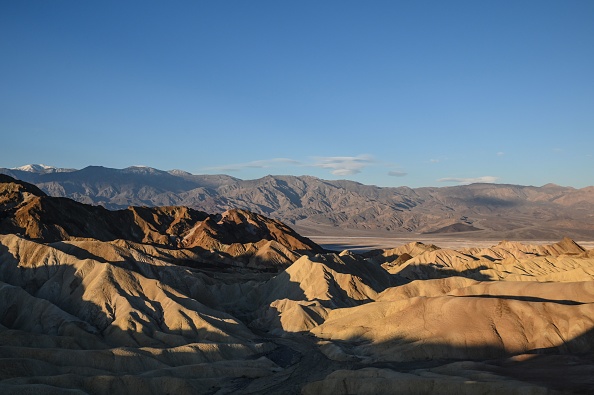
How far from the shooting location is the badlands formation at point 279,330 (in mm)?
43094

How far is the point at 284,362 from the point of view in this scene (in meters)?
55.2

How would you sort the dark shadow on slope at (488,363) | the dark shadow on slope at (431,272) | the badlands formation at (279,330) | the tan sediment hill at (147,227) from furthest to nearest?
the dark shadow on slope at (431,272) → the tan sediment hill at (147,227) → the badlands formation at (279,330) → the dark shadow on slope at (488,363)

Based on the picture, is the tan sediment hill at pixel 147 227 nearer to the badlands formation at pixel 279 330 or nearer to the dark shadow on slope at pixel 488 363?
the badlands formation at pixel 279 330

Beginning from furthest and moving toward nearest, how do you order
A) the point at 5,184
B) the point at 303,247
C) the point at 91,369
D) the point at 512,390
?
the point at 303,247 → the point at 5,184 → the point at 91,369 → the point at 512,390

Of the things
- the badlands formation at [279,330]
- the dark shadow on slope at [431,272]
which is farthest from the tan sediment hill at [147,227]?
the badlands formation at [279,330]

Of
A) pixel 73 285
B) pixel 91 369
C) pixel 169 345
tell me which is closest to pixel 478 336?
pixel 169 345

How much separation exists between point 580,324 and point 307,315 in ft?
106

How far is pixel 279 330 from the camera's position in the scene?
6931cm

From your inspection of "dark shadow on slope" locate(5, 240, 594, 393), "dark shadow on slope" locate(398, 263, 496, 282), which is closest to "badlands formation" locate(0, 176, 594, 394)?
"dark shadow on slope" locate(5, 240, 594, 393)

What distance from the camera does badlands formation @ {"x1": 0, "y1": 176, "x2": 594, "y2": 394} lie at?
141 ft

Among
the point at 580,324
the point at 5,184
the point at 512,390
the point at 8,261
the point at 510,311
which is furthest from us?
the point at 5,184

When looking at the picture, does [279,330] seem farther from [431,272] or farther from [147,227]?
[147,227]

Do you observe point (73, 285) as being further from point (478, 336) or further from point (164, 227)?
point (164, 227)

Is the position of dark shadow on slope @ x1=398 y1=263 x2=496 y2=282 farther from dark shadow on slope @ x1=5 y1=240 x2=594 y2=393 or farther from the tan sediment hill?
dark shadow on slope @ x1=5 y1=240 x2=594 y2=393
